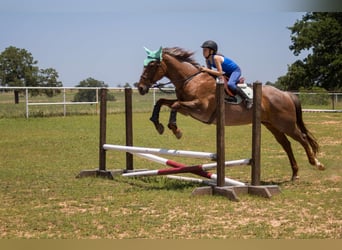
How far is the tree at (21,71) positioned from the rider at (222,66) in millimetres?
24569

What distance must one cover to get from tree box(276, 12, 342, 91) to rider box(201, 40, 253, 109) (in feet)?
87.9

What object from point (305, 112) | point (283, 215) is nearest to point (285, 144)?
point (283, 215)

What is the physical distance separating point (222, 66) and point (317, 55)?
32.9 meters

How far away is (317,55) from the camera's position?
37.4 meters

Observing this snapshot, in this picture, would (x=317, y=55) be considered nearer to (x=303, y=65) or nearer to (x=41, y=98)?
(x=303, y=65)

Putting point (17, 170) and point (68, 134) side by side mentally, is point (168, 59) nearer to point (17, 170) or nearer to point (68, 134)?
point (17, 170)

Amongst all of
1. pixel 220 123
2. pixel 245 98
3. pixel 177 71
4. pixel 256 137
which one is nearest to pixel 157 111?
pixel 177 71

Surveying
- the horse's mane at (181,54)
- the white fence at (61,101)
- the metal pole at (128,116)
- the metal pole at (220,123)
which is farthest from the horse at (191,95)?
the white fence at (61,101)

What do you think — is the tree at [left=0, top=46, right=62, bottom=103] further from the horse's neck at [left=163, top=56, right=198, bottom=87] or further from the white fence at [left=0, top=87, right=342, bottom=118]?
the horse's neck at [left=163, top=56, right=198, bottom=87]

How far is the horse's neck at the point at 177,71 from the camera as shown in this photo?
22.4ft

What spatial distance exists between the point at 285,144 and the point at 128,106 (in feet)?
8.36

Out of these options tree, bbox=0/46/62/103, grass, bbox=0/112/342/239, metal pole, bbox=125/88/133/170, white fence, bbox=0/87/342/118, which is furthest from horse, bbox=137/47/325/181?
tree, bbox=0/46/62/103

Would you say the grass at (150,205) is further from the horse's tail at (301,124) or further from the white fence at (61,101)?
the white fence at (61,101)

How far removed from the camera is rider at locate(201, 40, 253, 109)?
21.1 feet
